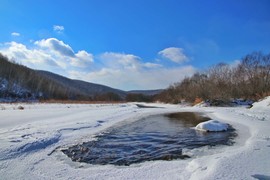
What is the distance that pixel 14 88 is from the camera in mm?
100500

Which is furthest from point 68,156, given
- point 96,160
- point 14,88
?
point 14,88

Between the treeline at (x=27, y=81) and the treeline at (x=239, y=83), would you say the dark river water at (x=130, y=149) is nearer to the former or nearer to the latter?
the treeline at (x=239, y=83)

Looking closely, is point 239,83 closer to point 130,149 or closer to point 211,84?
point 211,84

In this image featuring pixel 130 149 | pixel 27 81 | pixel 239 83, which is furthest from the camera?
pixel 27 81

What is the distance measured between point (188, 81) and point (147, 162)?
11084 cm

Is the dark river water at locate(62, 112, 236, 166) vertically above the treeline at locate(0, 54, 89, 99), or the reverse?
Result: the treeline at locate(0, 54, 89, 99)

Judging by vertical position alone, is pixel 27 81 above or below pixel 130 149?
above

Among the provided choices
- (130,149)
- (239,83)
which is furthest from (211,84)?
(130,149)

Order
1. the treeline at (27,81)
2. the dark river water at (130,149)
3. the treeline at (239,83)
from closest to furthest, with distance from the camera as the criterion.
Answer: the dark river water at (130,149) < the treeline at (239,83) < the treeline at (27,81)

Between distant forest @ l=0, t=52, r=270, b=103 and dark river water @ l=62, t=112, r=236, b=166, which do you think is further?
distant forest @ l=0, t=52, r=270, b=103

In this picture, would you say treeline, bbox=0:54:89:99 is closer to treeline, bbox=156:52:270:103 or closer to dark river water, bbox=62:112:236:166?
treeline, bbox=156:52:270:103

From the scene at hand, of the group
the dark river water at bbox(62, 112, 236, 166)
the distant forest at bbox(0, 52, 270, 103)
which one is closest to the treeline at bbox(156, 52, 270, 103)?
the distant forest at bbox(0, 52, 270, 103)

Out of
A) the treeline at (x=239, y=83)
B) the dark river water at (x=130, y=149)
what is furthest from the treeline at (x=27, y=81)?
the dark river water at (x=130, y=149)

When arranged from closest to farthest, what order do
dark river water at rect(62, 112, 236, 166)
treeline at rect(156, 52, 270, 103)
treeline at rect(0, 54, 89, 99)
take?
dark river water at rect(62, 112, 236, 166), treeline at rect(156, 52, 270, 103), treeline at rect(0, 54, 89, 99)
